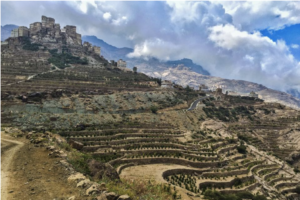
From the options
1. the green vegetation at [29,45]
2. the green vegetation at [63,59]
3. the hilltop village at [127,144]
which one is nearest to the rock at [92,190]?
the hilltop village at [127,144]

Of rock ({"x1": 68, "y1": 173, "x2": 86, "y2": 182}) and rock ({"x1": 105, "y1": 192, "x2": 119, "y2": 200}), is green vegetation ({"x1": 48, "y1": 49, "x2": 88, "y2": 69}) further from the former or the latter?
rock ({"x1": 105, "y1": 192, "x2": 119, "y2": 200})

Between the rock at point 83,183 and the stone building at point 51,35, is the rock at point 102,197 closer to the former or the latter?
the rock at point 83,183

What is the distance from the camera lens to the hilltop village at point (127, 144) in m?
11.1

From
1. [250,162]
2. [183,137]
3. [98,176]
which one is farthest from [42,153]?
[250,162]

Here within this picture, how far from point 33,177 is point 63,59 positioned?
95.5 metres

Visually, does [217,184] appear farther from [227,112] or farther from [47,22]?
[47,22]

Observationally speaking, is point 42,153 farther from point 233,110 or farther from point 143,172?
point 233,110

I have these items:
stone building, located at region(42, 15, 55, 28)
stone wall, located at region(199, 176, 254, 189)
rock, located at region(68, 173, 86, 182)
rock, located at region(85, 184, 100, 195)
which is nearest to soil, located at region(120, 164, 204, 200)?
stone wall, located at region(199, 176, 254, 189)

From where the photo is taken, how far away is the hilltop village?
36.6 ft

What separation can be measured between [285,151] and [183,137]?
3064 cm

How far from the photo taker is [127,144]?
30891 millimetres

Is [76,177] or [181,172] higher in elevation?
[76,177]

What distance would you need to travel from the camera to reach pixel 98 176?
39.1ft

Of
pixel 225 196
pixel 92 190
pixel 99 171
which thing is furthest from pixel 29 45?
pixel 92 190
